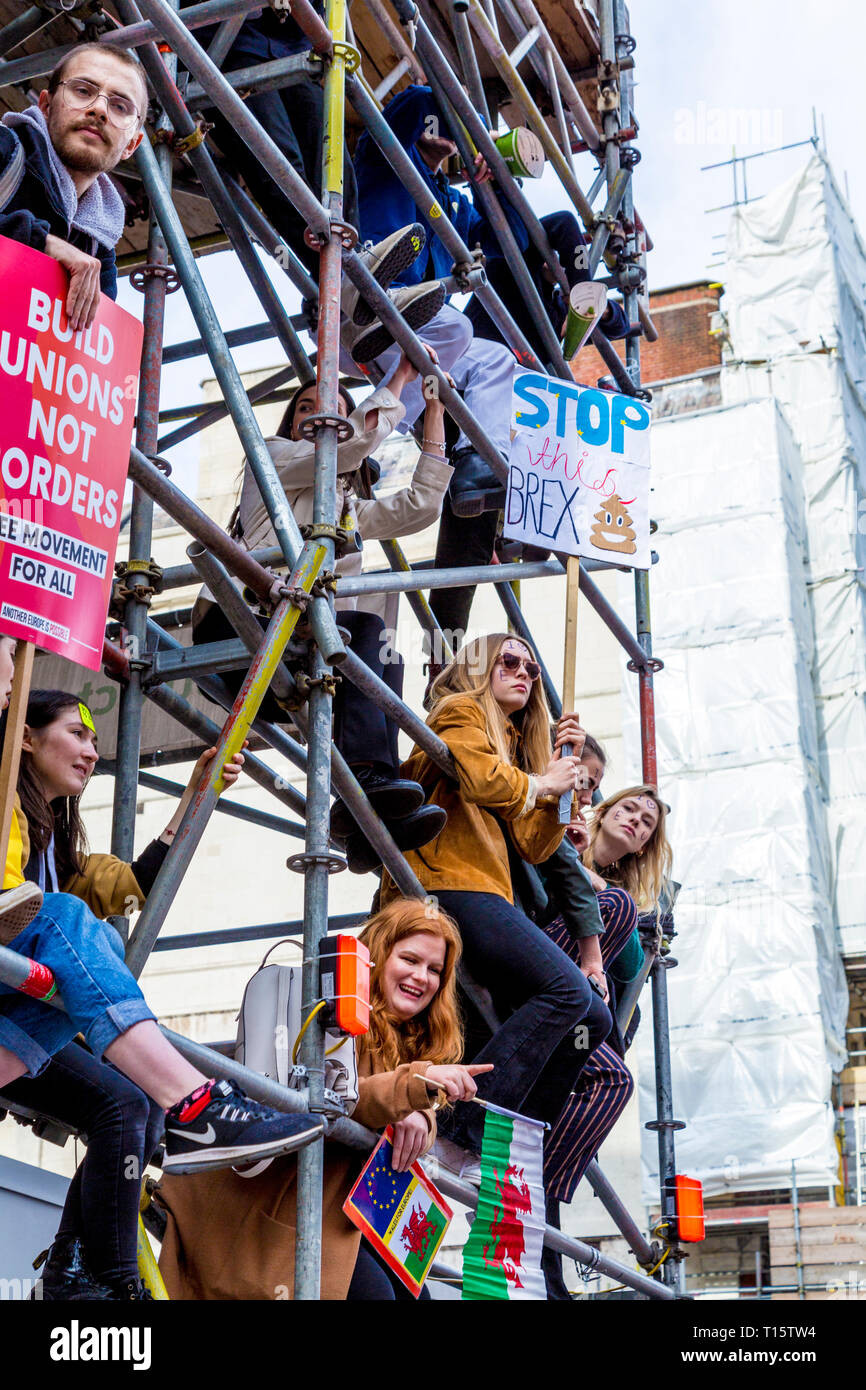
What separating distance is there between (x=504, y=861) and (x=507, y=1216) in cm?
105

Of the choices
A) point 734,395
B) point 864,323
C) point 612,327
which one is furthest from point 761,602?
point 612,327

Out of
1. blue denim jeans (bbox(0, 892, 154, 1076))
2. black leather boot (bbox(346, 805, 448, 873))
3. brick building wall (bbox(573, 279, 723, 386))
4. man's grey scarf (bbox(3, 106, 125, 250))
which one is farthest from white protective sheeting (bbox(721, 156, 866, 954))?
blue denim jeans (bbox(0, 892, 154, 1076))

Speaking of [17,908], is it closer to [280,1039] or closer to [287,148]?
[280,1039]

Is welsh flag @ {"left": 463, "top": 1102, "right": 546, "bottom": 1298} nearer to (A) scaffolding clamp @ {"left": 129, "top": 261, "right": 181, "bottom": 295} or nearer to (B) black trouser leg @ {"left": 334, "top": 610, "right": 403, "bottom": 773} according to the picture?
(B) black trouser leg @ {"left": 334, "top": 610, "right": 403, "bottom": 773}

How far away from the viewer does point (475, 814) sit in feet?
17.3

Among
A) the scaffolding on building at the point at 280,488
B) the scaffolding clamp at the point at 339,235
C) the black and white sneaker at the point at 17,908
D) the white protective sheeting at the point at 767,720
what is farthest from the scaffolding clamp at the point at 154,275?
the white protective sheeting at the point at 767,720

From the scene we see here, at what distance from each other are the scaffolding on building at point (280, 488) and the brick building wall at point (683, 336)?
15.9m

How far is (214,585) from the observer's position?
4641 millimetres

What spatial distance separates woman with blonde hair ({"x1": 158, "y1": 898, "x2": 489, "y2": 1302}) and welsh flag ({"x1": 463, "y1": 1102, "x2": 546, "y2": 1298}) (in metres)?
0.25

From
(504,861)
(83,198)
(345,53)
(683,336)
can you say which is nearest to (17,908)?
(83,198)

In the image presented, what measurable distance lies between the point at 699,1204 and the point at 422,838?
9.68ft

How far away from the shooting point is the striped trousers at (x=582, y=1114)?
18.7 feet

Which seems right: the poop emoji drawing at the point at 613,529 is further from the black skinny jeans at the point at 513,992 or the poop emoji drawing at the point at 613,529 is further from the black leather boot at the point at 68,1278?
the black leather boot at the point at 68,1278
